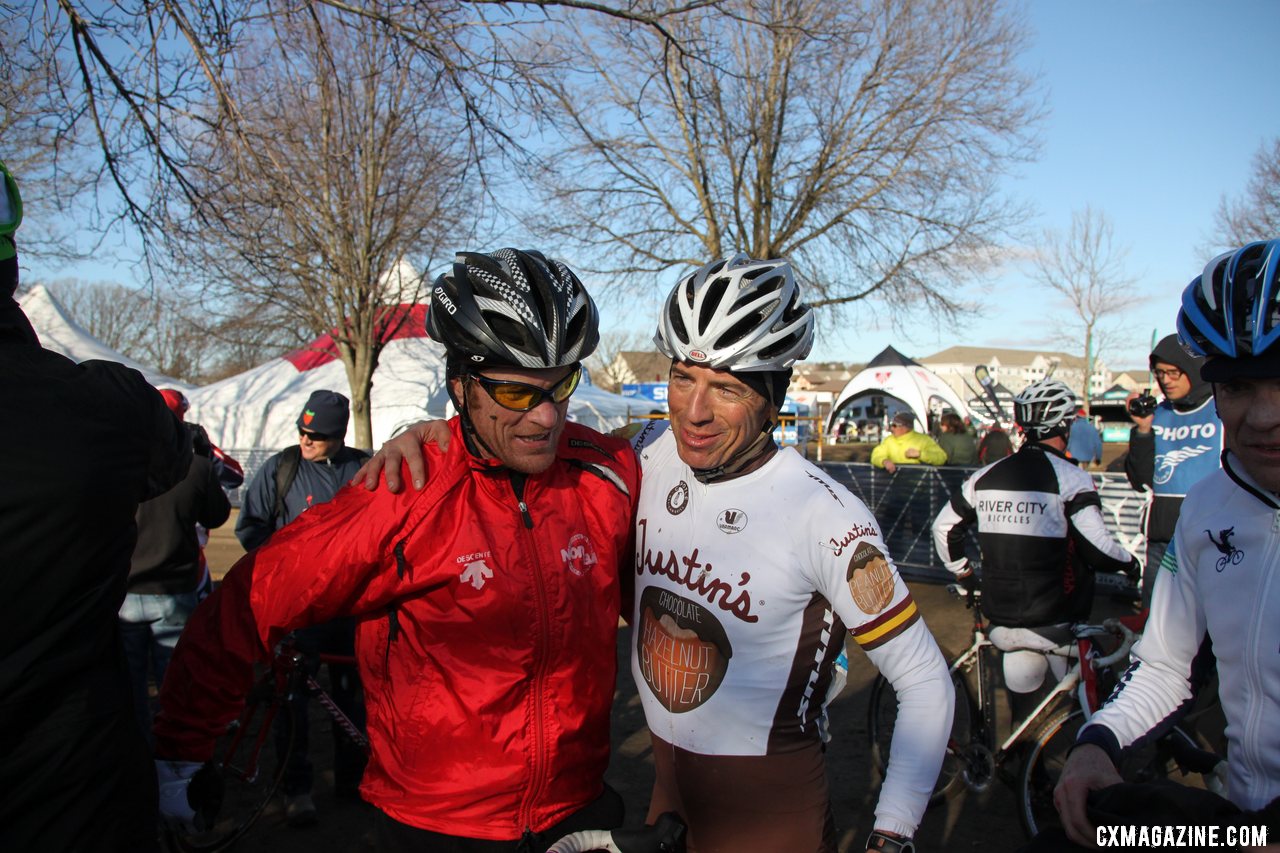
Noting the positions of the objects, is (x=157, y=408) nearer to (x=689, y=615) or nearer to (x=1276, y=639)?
(x=689, y=615)

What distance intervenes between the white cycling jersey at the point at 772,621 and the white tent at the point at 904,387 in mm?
22741

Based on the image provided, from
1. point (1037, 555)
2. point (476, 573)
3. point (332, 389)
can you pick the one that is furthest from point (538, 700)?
point (332, 389)

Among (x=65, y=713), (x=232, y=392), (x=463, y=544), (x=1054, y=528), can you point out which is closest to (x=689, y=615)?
(x=463, y=544)

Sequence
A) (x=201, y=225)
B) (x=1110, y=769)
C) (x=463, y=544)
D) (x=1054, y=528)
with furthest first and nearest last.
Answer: (x=201, y=225) < (x=1054, y=528) < (x=463, y=544) < (x=1110, y=769)

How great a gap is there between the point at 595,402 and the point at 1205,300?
21155mm

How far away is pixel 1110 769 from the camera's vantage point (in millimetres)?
1835

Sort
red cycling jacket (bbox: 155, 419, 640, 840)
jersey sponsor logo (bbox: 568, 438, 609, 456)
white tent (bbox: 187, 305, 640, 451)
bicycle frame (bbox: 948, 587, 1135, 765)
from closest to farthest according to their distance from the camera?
red cycling jacket (bbox: 155, 419, 640, 840) < jersey sponsor logo (bbox: 568, 438, 609, 456) < bicycle frame (bbox: 948, 587, 1135, 765) < white tent (bbox: 187, 305, 640, 451)

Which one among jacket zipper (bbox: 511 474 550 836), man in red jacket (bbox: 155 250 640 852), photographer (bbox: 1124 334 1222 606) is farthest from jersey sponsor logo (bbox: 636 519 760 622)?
photographer (bbox: 1124 334 1222 606)

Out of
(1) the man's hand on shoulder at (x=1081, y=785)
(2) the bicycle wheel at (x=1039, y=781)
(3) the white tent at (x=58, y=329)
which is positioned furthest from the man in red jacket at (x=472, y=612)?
(3) the white tent at (x=58, y=329)

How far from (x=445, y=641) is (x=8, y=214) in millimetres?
1332

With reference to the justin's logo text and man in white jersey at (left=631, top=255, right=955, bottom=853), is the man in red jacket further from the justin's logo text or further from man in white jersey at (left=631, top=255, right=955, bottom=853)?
the justin's logo text

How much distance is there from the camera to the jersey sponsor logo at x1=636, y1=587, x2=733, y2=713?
7.45ft

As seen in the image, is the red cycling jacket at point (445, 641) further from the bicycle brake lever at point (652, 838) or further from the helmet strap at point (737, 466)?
the helmet strap at point (737, 466)

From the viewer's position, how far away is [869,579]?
2.09m
